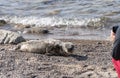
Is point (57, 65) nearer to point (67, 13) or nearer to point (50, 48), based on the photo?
point (50, 48)

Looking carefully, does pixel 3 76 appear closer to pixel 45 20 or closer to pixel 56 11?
pixel 45 20

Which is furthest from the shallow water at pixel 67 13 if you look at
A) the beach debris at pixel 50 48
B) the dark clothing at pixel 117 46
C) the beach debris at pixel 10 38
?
the dark clothing at pixel 117 46

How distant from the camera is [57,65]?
7227mm

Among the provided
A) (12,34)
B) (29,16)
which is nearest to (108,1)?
(29,16)

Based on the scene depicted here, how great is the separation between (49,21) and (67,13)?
1.21 meters

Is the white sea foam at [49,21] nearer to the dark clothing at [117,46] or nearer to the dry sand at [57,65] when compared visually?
the dry sand at [57,65]

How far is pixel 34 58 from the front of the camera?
25.6 feet

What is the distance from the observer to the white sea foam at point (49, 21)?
13826 millimetres

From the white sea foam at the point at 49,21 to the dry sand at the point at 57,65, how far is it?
4.96 meters

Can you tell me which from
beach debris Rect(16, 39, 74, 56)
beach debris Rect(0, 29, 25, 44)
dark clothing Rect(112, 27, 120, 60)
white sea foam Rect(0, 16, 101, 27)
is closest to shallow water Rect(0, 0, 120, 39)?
white sea foam Rect(0, 16, 101, 27)

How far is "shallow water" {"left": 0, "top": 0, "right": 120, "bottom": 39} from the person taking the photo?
44.4 feet

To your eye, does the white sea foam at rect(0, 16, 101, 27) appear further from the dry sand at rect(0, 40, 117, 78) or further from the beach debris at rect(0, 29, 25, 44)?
the dry sand at rect(0, 40, 117, 78)

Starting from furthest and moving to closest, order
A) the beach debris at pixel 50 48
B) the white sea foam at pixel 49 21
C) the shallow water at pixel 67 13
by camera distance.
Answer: the white sea foam at pixel 49 21 → the shallow water at pixel 67 13 → the beach debris at pixel 50 48

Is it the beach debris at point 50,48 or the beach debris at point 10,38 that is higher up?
the beach debris at point 50,48
